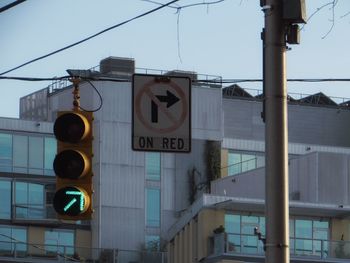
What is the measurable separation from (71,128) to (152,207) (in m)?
59.6

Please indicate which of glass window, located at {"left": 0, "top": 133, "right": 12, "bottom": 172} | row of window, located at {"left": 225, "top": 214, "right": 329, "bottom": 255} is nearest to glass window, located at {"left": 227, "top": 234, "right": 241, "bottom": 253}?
row of window, located at {"left": 225, "top": 214, "right": 329, "bottom": 255}

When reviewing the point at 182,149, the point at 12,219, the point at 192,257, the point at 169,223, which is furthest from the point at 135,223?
the point at 182,149

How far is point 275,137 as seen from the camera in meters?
11.2

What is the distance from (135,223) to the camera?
7200cm

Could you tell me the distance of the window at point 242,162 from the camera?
75188 mm

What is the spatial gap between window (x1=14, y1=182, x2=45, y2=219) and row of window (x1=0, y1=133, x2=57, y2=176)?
903 millimetres

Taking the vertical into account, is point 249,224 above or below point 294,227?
above

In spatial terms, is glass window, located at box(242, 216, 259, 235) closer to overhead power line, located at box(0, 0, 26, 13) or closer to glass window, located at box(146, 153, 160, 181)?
glass window, located at box(146, 153, 160, 181)

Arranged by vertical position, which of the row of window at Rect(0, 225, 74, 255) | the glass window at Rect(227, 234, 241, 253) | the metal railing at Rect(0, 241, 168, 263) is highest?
the glass window at Rect(227, 234, 241, 253)

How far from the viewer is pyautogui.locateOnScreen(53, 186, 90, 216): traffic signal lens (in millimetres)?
13438

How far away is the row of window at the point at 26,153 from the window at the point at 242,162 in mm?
11579

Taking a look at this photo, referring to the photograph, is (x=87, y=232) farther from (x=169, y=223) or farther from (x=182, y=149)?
(x=182, y=149)

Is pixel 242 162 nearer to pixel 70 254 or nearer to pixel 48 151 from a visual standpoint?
pixel 48 151

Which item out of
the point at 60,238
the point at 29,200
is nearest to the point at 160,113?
the point at 60,238
